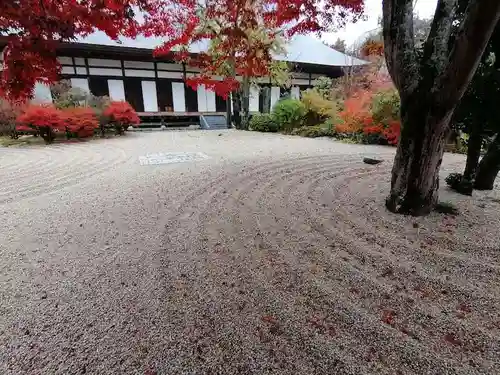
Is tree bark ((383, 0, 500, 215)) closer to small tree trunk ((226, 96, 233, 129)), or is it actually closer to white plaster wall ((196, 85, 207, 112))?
small tree trunk ((226, 96, 233, 129))

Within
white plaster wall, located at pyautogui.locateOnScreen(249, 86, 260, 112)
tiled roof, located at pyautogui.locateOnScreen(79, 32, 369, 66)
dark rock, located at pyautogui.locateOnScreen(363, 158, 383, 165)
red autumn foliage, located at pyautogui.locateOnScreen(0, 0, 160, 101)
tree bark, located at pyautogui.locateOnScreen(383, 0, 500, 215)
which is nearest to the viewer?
tree bark, located at pyautogui.locateOnScreen(383, 0, 500, 215)

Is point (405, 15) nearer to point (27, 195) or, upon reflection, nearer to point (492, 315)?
point (492, 315)

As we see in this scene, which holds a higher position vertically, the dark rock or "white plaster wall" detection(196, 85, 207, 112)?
"white plaster wall" detection(196, 85, 207, 112)

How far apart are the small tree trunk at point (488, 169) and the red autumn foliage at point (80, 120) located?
10.5 m

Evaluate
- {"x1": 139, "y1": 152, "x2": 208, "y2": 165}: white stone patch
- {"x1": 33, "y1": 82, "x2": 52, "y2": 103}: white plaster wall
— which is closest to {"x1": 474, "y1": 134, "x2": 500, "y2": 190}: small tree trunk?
{"x1": 139, "y1": 152, "x2": 208, "y2": 165}: white stone patch

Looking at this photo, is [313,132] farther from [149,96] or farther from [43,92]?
[43,92]

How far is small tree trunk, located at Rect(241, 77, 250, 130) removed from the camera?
1305cm

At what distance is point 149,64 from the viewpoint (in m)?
13.8

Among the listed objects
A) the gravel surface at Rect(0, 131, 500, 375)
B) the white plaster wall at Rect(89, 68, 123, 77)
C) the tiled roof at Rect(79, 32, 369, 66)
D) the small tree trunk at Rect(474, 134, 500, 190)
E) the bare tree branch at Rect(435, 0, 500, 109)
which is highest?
the tiled roof at Rect(79, 32, 369, 66)

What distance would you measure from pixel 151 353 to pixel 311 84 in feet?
58.5

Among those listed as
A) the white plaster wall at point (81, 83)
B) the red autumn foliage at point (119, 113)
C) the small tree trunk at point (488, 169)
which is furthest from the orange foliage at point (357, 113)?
the white plaster wall at point (81, 83)

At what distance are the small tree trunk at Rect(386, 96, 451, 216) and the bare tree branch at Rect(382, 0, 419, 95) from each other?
0.23 metres

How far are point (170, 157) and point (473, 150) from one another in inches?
229

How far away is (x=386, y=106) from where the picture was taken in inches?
302
